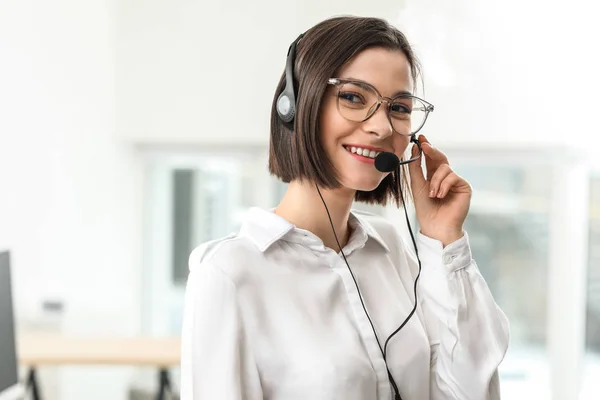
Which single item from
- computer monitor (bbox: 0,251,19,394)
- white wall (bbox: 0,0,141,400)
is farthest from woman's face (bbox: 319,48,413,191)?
white wall (bbox: 0,0,141,400)

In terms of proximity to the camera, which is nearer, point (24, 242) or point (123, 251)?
point (24, 242)

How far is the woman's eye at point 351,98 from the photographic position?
3.10ft

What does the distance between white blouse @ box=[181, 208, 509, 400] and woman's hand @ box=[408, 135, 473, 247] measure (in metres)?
0.02

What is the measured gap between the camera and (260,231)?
1.01 meters

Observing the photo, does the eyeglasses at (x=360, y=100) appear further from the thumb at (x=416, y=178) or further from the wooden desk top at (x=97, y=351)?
the wooden desk top at (x=97, y=351)

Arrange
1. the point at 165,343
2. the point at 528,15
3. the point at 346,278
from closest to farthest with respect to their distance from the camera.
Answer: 1. the point at 346,278
2. the point at 165,343
3. the point at 528,15

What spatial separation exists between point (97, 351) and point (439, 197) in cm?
179

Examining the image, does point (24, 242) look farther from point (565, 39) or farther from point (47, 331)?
point (565, 39)

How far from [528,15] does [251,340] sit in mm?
2349

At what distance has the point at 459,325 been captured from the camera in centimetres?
101

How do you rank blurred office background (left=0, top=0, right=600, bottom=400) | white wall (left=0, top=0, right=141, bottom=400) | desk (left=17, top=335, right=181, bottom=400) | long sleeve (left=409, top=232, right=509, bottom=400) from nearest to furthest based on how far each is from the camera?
1. long sleeve (left=409, top=232, right=509, bottom=400)
2. desk (left=17, top=335, right=181, bottom=400)
3. white wall (left=0, top=0, right=141, bottom=400)
4. blurred office background (left=0, top=0, right=600, bottom=400)

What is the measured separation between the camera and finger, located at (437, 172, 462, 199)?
3.43 ft

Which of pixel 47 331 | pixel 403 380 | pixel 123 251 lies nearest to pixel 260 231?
pixel 403 380

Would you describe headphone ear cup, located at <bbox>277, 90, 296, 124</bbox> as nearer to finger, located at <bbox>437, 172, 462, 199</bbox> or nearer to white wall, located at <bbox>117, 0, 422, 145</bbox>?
finger, located at <bbox>437, 172, 462, 199</bbox>
